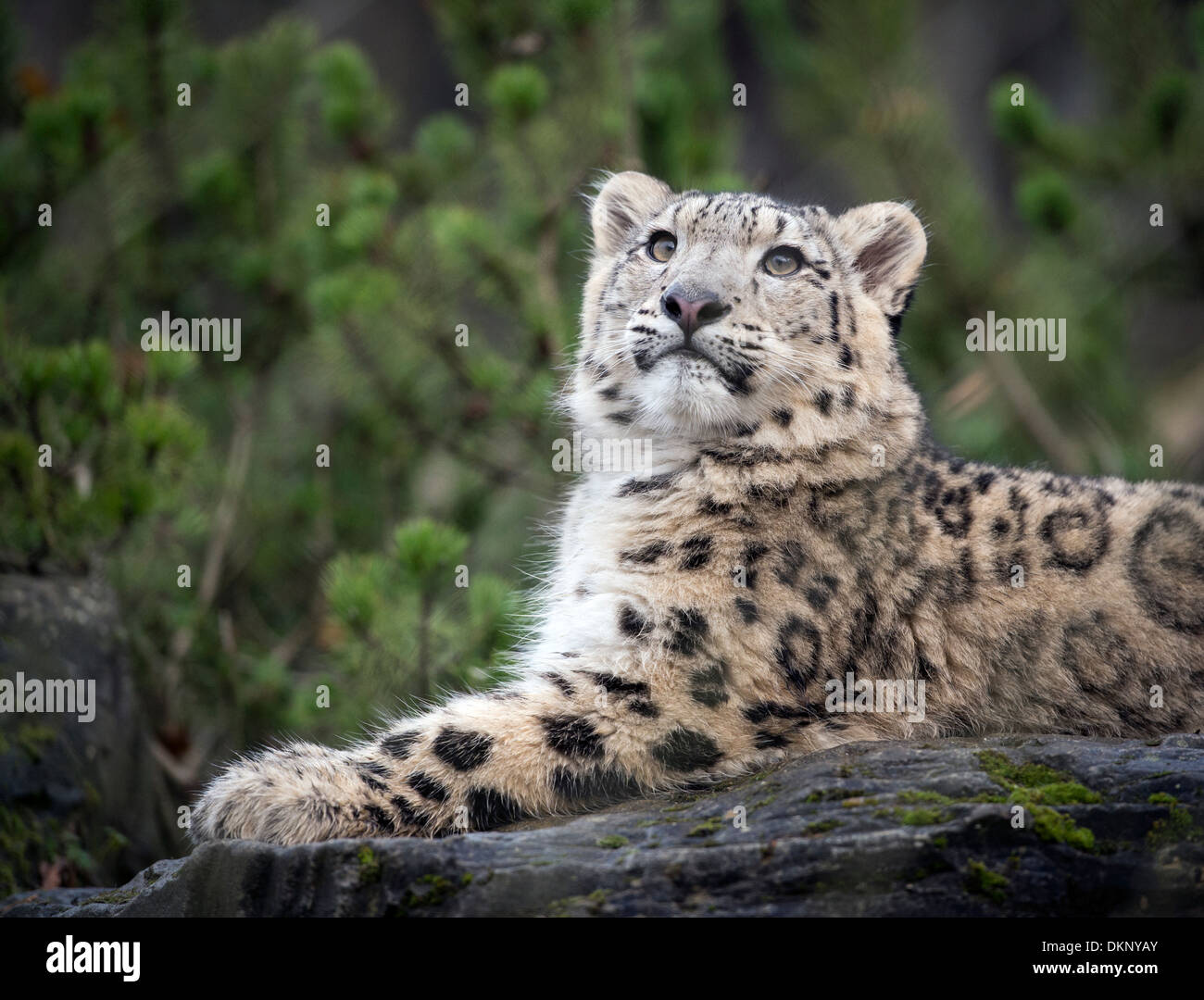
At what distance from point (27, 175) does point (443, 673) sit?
4.78 meters

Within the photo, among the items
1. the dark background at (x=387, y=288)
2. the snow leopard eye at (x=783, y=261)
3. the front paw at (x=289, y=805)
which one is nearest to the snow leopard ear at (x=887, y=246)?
the snow leopard eye at (x=783, y=261)

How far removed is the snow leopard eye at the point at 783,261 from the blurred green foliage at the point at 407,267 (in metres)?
2.38

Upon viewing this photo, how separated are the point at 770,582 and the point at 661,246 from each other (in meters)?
1.97

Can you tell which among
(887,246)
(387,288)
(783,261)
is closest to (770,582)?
(783,261)

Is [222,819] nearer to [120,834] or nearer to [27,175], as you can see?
[120,834]

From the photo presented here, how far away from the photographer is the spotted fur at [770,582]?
4.92 meters

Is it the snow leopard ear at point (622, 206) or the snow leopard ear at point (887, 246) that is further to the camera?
the snow leopard ear at point (622, 206)

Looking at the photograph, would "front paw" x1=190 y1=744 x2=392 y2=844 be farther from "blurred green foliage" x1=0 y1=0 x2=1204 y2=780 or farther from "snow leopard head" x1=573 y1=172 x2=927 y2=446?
"blurred green foliage" x1=0 y1=0 x2=1204 y2=780

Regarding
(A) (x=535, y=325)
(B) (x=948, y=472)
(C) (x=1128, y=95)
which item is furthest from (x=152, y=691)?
(C) (x=1128, y=95)

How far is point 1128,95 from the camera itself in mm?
10211

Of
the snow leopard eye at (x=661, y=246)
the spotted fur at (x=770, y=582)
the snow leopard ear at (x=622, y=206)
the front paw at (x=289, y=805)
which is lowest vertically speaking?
the front paw at (x=289, y=805)

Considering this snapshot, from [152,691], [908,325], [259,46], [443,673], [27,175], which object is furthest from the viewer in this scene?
[908,325]

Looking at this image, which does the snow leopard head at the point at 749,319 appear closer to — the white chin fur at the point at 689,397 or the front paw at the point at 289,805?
the white chin fur at the point at 689,397

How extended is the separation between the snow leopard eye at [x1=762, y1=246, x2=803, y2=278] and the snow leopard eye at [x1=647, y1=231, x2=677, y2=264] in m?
0.50
